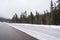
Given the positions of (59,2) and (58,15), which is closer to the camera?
(58,15)

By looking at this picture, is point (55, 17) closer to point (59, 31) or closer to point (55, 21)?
point (55, 21)

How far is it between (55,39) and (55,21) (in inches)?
1634

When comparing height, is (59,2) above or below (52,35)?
above

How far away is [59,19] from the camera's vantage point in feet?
168

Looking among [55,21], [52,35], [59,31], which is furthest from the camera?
[55,21]

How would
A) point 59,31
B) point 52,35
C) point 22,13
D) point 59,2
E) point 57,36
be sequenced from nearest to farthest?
point 59,31 → point 57,36 → point 52,35 → point 59,2 → point 22,13

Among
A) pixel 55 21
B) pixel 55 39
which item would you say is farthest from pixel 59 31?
pixel 55 21

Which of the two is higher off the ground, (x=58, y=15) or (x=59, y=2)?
(x=59, y=2)

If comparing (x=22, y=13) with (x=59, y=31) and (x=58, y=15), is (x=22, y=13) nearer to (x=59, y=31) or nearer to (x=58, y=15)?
(x=58, y=15)

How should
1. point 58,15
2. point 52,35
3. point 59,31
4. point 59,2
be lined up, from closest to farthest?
point 59,31 → point 52,35 → point 58,15 → point 59,2

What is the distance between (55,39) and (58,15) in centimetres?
4523

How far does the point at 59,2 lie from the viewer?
62.5 meters

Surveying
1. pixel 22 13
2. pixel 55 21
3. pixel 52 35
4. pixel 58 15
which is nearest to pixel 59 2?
pixel 58 15

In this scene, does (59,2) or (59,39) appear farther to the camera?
(59,2)
